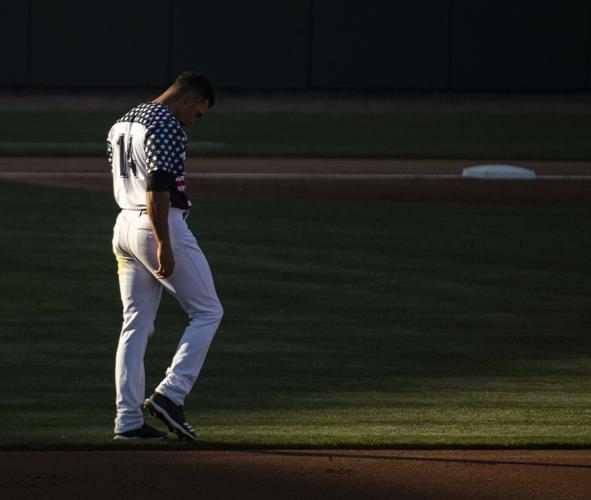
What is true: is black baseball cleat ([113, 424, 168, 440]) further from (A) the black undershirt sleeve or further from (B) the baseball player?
(A) the black undershirt sleeve

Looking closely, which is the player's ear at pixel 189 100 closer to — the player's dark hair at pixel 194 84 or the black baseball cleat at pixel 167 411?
the player's dark hair at pixel 194 84

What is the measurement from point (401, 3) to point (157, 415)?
33935 millimetres

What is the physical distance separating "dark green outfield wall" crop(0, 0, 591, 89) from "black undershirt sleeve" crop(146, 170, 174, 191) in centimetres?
3258

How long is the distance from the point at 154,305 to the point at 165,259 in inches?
16.7

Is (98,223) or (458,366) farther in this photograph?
(98,223)

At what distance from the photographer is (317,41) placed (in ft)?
130

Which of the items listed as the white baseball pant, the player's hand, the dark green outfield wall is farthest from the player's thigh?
the dark green outfield wall

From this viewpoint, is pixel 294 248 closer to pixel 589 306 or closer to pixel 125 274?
pixel 589 306

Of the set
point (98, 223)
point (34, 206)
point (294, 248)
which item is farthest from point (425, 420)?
point (34, 206)

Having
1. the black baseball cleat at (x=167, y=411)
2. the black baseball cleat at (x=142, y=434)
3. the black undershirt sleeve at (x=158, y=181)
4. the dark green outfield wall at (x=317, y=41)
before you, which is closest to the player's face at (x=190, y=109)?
the black undershirt sleeve at (x=158, y=181)

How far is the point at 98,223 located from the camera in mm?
18953

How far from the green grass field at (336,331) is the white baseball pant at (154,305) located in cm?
31

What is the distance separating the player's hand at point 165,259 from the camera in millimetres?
6598

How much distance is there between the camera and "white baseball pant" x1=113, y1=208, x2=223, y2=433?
6.79 metres
